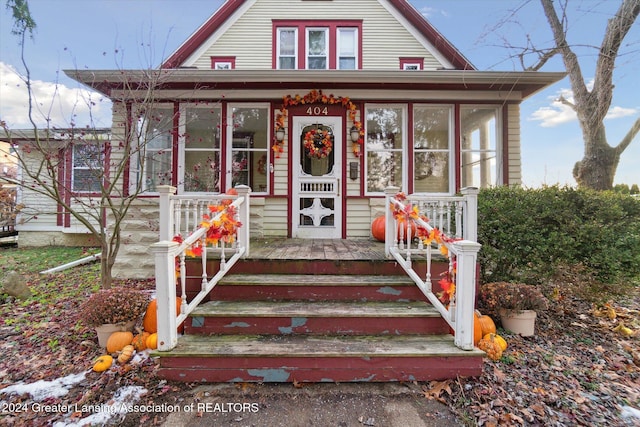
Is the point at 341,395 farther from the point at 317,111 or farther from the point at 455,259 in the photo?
the point at 317,111

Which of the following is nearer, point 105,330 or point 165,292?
point 165,292

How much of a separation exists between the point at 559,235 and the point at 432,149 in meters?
2.67

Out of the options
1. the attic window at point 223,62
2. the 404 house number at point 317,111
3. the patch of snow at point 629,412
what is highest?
the attic window at point 223,62

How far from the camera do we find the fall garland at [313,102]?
508 cm

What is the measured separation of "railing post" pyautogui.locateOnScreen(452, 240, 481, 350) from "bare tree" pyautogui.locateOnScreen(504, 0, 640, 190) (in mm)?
5311

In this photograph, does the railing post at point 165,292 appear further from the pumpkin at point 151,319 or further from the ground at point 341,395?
the pumpkin at point 151,319

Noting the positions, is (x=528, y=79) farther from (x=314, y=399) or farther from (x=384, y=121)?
(x=314, y=399)

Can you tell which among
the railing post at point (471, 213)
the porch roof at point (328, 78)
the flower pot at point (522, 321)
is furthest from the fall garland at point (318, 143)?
the flower pot at point (522, 321)

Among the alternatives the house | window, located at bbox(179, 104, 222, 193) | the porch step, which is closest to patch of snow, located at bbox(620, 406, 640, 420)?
the porch step

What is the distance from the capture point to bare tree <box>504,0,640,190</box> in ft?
18.6

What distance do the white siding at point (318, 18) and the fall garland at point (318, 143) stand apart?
117 inches

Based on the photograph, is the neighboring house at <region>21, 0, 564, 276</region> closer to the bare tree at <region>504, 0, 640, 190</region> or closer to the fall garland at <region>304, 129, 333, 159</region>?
the fall garland at <region>304, 129, 333, 159</region>

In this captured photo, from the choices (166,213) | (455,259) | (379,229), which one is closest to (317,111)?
(379,229)

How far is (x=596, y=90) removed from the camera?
20.7 feet
